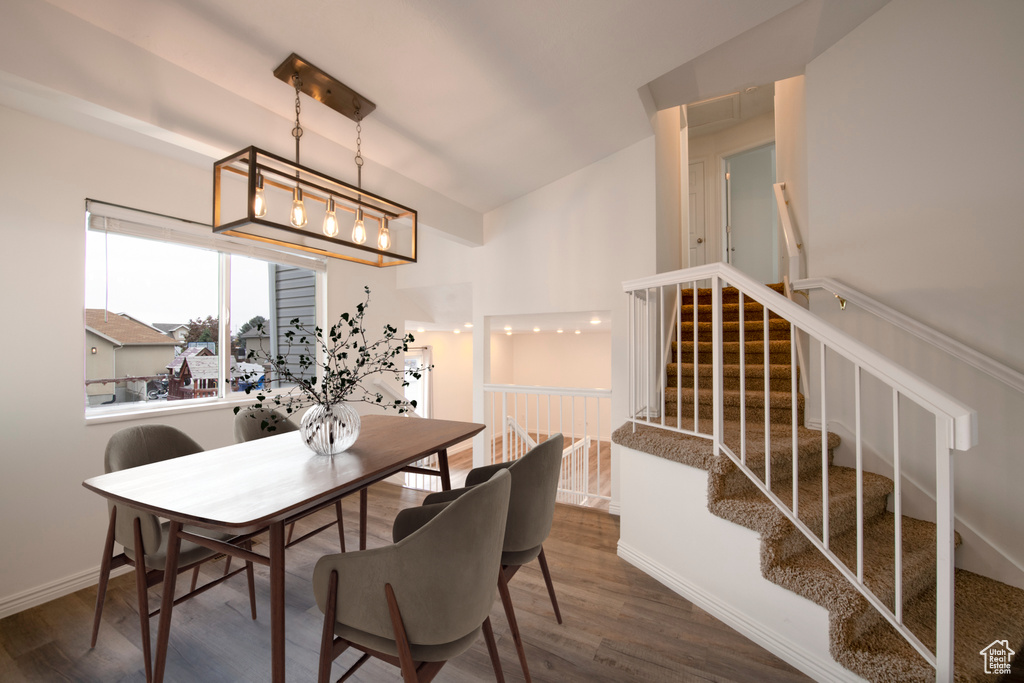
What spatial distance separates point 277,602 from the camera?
1.20 m

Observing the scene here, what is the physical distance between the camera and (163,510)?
115 cm

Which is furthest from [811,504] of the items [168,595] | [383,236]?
[168,595]

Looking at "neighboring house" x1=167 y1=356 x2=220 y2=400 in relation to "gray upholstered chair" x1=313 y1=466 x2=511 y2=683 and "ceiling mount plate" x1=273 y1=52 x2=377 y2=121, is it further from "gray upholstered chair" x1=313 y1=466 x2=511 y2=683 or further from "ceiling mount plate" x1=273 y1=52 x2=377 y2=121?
"gray upholstered chair" x1=313 y1=466 x2=511 y2=683

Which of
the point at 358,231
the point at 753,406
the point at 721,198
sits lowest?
the point at 753,406

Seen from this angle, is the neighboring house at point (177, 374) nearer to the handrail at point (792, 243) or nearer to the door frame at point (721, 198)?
the handrail at point (792, 243)

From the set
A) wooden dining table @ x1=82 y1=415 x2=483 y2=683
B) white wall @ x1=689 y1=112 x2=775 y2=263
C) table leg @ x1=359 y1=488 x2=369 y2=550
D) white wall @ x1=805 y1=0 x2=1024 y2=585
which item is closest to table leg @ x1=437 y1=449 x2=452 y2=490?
wooden dining table @ x1=82 y1=415 x2=483 y2=683

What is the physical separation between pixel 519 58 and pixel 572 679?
2655 mm

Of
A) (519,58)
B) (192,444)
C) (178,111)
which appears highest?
(519,58)

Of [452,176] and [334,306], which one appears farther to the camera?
[334,306]

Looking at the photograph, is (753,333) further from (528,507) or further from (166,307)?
(166,307)

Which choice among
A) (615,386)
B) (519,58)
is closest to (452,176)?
(519,58)

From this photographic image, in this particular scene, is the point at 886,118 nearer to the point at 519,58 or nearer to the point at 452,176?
the point at 519,58

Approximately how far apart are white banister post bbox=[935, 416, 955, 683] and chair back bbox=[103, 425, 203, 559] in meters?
2.52

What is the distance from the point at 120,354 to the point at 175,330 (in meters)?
0.34
